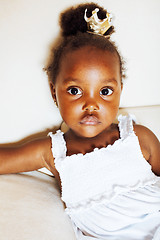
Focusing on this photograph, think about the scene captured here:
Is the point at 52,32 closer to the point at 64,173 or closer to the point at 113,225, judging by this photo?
the point at 64,173

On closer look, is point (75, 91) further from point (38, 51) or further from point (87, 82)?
point (38, 51)

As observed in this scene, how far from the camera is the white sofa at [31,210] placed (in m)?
0.59

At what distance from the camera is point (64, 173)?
739 millimetres

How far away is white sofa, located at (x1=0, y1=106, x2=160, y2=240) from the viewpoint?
590 mm

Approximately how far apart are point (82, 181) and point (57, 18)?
1.83ft

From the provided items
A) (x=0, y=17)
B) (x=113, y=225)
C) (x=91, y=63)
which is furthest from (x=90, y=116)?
(x=0, y=17)

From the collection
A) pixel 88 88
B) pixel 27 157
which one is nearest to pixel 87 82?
pixel 88 88

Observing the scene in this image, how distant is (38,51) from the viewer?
0.83 metres

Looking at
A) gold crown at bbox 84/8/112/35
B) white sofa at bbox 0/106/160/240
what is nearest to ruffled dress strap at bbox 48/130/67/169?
white sofa at bbox 0/106/160/240

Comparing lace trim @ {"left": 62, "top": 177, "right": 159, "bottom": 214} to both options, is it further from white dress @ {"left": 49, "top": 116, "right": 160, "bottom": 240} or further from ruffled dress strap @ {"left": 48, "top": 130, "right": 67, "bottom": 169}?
ruffled dress strap @ {"left": 48, "top": 130, "right": 67, "bottom": 169}

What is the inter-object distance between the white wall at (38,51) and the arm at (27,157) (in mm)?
87

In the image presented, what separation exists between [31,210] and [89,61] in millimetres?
459

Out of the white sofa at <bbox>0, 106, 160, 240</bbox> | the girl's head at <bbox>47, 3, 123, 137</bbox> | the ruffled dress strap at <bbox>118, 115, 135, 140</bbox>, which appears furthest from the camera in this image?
the ruffled dress strap at <bbox>118, 115, 135, 140</bbox>

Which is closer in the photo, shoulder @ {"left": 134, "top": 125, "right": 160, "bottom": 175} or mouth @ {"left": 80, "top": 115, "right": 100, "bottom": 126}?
mouth @ {"left": 80, "top": 115, "right": 100, "bottom": 126}
